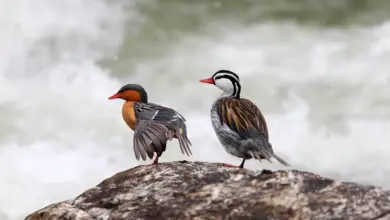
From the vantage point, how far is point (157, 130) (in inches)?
396

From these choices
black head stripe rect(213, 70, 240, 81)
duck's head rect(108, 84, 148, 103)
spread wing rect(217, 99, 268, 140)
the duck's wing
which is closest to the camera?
the duck's wing

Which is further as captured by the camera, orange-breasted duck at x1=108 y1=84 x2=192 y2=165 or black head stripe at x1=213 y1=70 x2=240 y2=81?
black head stripe at x1=213 y1=70 x2=240 y2=81

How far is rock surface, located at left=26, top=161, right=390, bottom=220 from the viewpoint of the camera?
→ 21.9 feet

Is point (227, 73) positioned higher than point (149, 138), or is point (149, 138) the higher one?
point (227, 73)

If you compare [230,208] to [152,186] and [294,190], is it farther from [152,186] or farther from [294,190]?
[152,186]

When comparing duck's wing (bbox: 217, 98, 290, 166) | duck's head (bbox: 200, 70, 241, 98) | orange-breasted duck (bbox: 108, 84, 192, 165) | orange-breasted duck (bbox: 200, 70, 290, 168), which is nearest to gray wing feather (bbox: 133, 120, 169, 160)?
orange-breasted duck (bbox: 108, 84, 192, 165)

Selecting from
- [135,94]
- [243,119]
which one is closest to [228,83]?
[243,119]

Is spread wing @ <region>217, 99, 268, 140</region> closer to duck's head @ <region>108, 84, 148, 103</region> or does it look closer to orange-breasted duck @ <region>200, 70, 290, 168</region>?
orange-breasted duck @ <region>200, 70, 290, 168</region>

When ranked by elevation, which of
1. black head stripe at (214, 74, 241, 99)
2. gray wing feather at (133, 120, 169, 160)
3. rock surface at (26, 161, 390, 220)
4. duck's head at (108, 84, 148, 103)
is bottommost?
rock surface at (26, 161, 390, 220)

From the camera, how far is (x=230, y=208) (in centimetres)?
704

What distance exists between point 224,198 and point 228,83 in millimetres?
3621

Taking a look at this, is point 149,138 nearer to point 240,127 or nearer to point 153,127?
point 153,127

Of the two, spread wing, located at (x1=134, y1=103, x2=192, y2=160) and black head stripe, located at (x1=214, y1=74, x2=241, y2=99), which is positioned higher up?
black head stripe, located at (x1=214, y1=74, x2=241, y2=99)

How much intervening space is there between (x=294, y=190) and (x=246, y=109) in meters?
3.09
